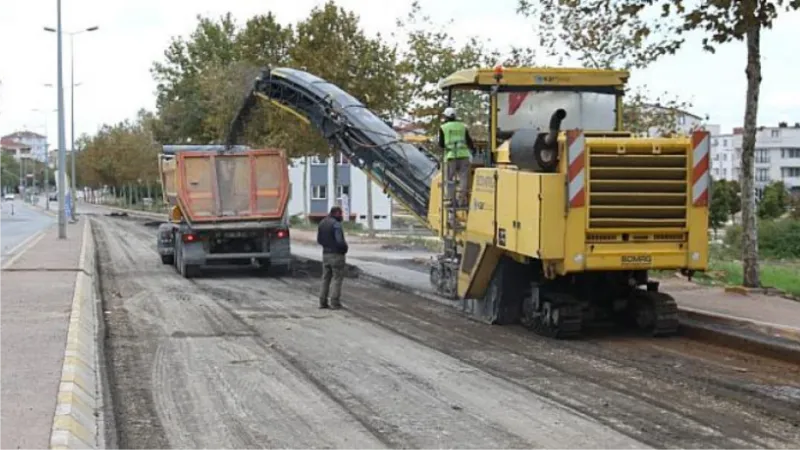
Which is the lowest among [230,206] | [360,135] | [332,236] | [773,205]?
[332,236]

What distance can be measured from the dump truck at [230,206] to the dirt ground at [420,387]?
6958 millimetres

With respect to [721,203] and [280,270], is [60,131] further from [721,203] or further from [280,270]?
[721,203]

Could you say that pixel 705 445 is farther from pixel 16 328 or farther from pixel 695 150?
pixel 16 328

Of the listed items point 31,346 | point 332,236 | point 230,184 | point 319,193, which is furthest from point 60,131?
point 319,193

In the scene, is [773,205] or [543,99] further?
[773,205]

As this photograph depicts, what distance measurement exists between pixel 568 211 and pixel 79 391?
5.95 meters

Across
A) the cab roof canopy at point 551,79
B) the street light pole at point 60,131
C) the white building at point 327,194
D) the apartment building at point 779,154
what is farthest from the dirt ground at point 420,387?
the apartment building at point 779,154

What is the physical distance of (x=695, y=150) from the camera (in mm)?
12477

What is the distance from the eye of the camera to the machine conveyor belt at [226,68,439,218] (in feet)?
61.2

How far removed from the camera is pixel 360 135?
19.9 m

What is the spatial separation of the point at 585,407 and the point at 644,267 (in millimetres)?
3836

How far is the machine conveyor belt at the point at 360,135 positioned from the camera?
18.6 meters

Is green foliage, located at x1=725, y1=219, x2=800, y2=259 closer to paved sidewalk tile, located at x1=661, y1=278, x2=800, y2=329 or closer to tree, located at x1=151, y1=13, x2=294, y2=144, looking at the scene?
paved sidewalk tile, located at x1=661, y1=278, x2=800, y2=329

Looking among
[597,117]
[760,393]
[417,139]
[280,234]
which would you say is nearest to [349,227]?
[280,234]
